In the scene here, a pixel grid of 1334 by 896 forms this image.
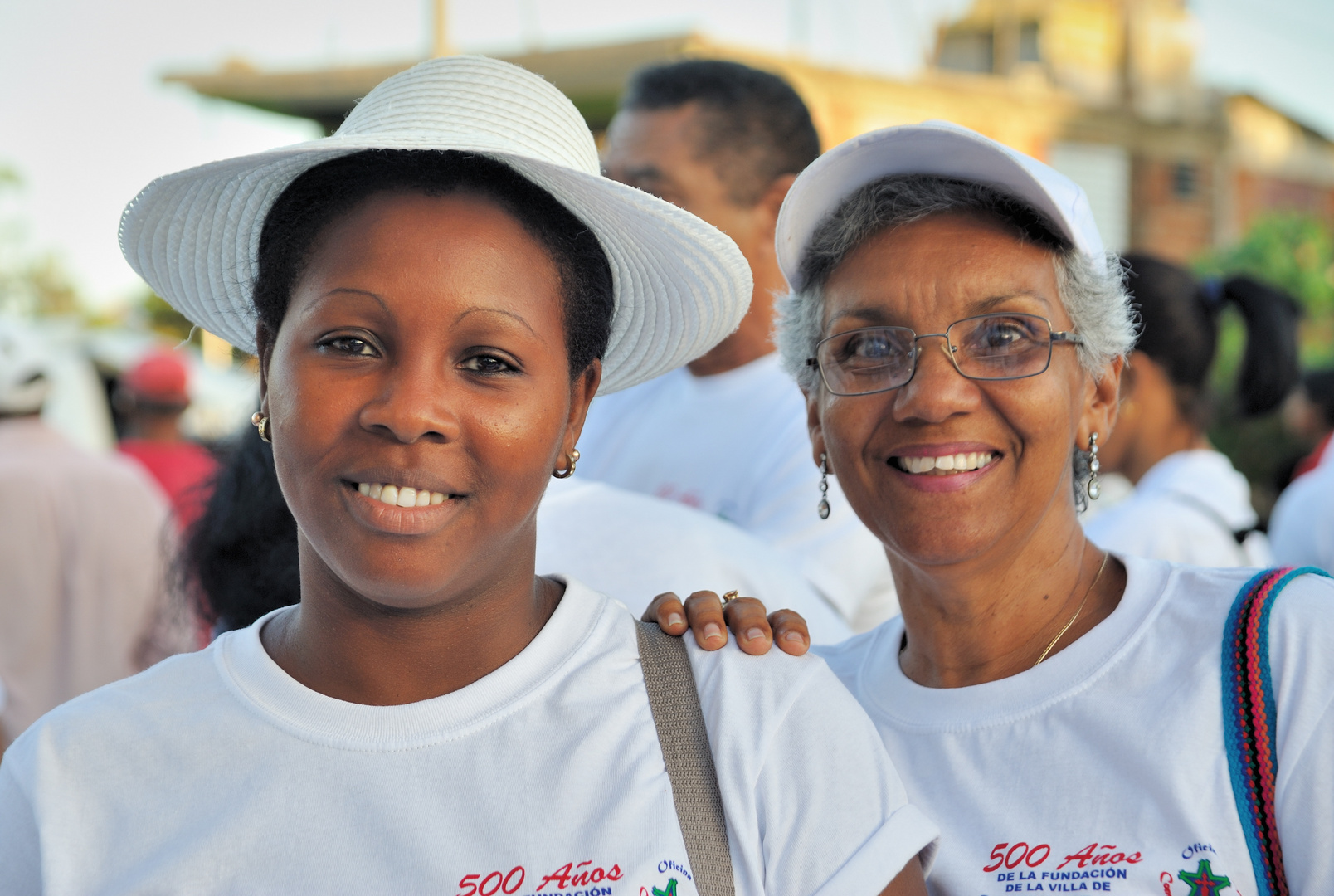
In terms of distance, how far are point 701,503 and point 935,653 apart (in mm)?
977

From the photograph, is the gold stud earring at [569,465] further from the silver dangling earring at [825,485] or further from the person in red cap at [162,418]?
the person in red cap at [162,418]

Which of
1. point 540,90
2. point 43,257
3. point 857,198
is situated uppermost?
point 540,90

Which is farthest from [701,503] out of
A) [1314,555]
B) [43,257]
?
[43,257]

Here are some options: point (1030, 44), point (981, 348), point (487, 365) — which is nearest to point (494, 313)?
point (487, 365)

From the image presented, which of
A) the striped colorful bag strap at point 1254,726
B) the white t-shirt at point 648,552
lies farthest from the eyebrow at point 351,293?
the striped colorful bag strap at point 1254,726

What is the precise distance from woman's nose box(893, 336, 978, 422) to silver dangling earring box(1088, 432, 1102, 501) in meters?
0.34

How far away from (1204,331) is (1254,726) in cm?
256

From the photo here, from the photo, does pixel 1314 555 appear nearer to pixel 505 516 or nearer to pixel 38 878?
pixel 505 516

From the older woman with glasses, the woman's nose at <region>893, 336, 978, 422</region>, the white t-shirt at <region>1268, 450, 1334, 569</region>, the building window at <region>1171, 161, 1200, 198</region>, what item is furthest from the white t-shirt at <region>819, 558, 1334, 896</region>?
the building window at <region>1171, 161, 1200, 198</region>

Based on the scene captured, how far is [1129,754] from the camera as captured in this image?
1.79 m

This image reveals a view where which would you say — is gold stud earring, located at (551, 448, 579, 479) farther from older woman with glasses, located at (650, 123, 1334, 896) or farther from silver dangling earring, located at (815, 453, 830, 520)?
silver dangling earring, located at (815, 453, 830, 520)

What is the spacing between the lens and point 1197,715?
177cm

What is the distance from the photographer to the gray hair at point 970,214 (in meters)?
2.04

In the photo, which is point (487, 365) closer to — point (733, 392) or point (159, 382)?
point (733, 392)
